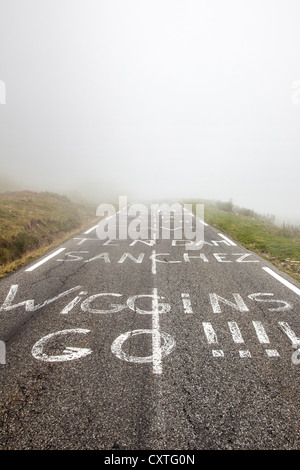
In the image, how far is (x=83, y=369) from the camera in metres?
3.44

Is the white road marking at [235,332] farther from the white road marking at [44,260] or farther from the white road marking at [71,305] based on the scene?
the white road marking at [44,260]

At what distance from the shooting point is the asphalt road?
2602mm

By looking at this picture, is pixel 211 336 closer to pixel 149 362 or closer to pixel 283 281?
pixel 149 362

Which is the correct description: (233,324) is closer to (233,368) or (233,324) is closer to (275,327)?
(275,327)

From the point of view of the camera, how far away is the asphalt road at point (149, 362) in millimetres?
2602

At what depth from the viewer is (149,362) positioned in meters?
3.56

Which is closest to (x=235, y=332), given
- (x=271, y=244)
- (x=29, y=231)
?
(x=271, y=244)

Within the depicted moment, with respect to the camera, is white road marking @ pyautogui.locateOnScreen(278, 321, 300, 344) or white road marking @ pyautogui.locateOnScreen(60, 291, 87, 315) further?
white road marking @ pyautogui.locateOnScreen(60, 291, 87, 315)

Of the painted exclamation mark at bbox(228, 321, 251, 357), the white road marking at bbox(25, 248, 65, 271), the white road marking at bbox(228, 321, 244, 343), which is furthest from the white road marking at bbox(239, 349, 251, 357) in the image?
the white road marking at bbox(25, 248, 65, 271)

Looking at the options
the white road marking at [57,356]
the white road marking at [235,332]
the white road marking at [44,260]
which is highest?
the white road marking at [235,332]

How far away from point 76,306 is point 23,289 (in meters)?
1.80

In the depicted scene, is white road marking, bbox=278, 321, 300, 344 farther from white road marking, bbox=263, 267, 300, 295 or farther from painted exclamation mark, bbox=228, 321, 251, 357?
white road marking, bbox=263, 267, 300, 295

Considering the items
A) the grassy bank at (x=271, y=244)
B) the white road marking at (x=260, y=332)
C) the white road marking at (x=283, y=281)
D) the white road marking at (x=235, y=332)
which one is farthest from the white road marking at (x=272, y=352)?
the grassy bank at (x=271, y=244)

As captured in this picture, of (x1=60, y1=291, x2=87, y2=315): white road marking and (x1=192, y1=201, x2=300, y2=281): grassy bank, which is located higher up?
(x1=192, y1=201, x2=300, y2=281): grassy bank
